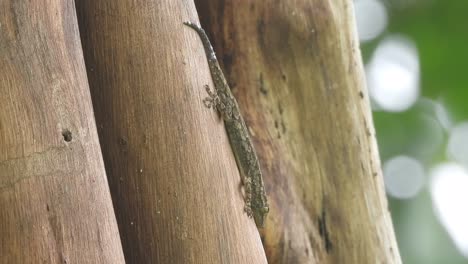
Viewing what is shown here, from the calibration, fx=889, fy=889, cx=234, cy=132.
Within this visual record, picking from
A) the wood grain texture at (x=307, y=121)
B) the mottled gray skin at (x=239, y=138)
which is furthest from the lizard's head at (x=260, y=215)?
the wood grain texture at (x=307, y=121)

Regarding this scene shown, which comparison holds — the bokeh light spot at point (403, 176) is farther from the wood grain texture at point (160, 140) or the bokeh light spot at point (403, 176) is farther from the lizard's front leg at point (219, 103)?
the wood grain texture at point (160, 140)

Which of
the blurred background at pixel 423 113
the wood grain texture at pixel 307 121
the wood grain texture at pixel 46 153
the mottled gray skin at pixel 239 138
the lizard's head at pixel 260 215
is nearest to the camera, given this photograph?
the wood grain texture at pixel 46 153

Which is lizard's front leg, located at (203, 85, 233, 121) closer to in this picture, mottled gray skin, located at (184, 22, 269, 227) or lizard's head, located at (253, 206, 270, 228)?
mottled gray skin, located at (184, 22, 269, 227)

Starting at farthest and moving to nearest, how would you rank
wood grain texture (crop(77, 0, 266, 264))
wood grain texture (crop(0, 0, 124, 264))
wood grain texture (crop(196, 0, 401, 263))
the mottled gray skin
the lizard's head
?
1. wood grain texture (crop(196, 0, 401, 263))
2. the lizard's head
3. the mottled gray skin
4. wood grain texture (crop(77, 0, 266, 264))
5. wood grain texture (crop(0, 0, 124, 264))

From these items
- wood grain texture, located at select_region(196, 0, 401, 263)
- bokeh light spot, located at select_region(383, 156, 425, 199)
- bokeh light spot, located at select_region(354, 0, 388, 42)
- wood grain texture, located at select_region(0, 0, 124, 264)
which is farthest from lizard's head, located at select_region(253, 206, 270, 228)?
bokeh light spot, located at select_region(354, 0, 388, 42)

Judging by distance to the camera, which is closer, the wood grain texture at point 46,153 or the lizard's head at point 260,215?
the wood grain texture at point 46,153

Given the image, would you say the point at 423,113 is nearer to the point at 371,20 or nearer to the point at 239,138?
the point at 371,20
